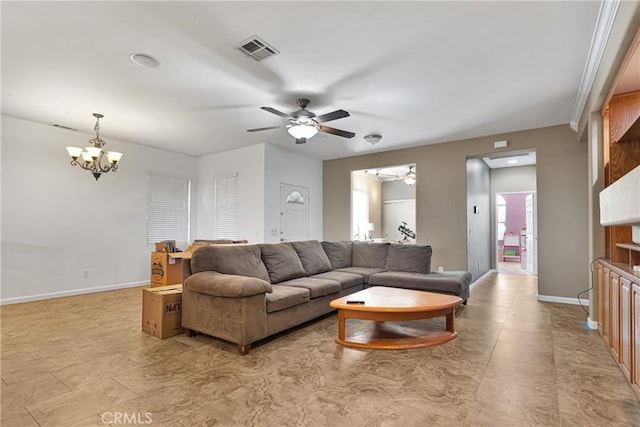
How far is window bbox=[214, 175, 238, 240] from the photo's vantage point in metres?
6.62

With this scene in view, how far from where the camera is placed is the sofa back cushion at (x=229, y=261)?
3453 mm

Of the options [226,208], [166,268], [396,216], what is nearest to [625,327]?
Result: [166,268]

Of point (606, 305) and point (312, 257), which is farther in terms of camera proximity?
point (312, 257)

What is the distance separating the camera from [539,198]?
512cm

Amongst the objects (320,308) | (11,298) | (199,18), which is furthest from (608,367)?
(11,298)

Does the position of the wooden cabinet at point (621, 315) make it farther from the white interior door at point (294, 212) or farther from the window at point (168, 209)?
the window at point (168, 209)

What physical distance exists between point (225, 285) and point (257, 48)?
7.22 feet

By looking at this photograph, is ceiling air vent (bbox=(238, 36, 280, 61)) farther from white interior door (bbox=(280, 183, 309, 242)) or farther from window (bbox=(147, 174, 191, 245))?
window (bbox=(147, 174, 191, 245))

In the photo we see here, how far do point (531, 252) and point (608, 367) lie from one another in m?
6.38


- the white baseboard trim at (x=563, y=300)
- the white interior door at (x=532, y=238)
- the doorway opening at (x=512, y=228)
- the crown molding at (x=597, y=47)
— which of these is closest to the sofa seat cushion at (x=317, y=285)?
the white baseboard trim at (x=563, y=300)

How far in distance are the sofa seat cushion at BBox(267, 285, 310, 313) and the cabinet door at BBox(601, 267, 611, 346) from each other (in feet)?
9.38
